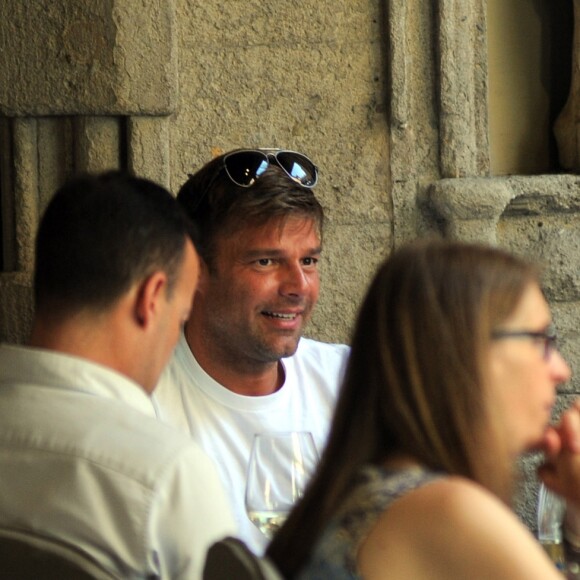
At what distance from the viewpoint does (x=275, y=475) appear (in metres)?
1.86

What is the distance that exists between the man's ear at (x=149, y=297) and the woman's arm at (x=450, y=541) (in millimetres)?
606

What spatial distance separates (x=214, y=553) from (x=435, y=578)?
0.25 meters

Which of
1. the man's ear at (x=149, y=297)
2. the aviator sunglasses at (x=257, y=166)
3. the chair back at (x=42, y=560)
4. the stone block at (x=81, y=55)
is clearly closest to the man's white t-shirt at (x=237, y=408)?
the aviator sunglasses at (x=257, y=166)

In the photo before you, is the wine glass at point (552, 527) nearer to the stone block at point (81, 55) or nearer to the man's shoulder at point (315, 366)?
the man's shoulder at point (315, 366)

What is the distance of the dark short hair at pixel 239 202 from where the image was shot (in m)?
2.79

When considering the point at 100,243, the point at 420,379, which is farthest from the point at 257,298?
the point at 420,379

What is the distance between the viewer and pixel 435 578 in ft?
4.44

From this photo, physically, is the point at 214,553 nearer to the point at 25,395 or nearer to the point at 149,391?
the point at 25,395

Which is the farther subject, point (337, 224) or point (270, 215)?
point (337, 224)

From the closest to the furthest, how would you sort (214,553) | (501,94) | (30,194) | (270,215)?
(214,553)
(270,215)
(30,194)
(501,94)

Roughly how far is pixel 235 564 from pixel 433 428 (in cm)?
30

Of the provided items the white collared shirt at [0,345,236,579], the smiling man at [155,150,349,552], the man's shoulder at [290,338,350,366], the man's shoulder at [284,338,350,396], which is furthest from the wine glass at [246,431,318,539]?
the man's shoulder at [290,338,350,366]

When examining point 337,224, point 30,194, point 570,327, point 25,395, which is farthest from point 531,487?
point 25,395

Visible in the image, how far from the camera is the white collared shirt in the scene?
61.8 inches
